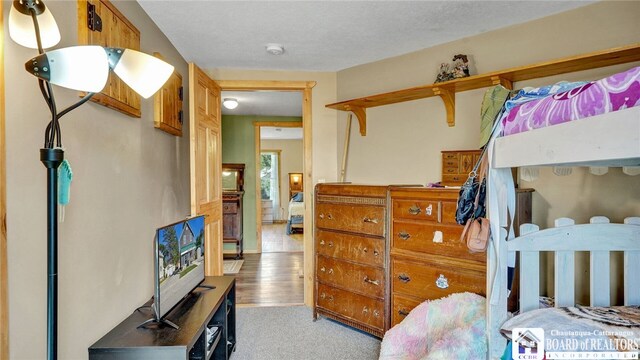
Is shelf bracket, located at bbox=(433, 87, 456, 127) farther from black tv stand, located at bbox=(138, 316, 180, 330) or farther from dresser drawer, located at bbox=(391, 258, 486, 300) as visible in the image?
black tv stand, located at bbox=(138, 316, 180, 330)

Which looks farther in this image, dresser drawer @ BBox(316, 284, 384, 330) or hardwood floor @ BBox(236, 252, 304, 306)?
hardwood floor @ BBox(236, 252, 304, 306)

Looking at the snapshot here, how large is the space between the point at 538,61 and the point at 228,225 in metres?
4.30

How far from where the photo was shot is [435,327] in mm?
2115

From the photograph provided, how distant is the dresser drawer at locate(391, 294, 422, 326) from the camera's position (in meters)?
2.47

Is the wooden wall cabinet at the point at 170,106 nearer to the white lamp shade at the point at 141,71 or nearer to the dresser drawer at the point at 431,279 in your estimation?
the white lamp shade at the point at 141,71

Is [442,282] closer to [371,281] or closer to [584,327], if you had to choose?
[371,281]

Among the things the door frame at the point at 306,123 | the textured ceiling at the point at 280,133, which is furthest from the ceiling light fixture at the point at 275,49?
the textured ceiling at the point at 280,133

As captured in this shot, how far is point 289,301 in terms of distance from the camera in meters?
3.56

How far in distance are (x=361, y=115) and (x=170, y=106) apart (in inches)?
63.8

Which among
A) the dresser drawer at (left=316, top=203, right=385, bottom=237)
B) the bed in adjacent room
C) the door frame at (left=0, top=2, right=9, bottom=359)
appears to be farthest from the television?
the bed in adjacent room

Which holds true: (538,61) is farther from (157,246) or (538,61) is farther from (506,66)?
(157,246)

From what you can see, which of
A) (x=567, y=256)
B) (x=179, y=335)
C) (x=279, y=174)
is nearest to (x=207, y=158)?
(x=179, y=335)

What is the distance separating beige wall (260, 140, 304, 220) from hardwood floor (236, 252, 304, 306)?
4.53 meters

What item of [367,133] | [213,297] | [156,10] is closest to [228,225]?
[367,133]
